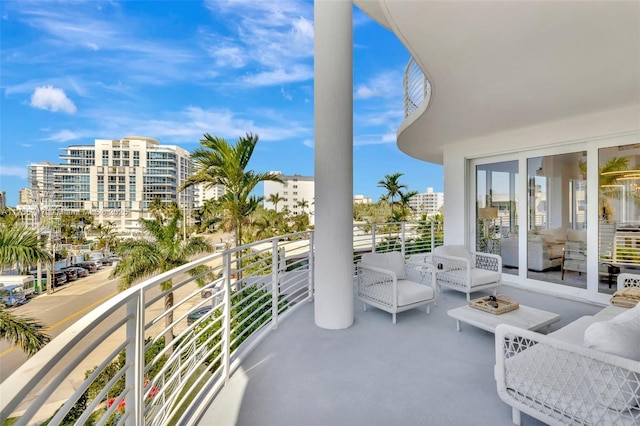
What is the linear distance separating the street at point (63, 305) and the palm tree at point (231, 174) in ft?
41.6

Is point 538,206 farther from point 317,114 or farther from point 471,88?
point 317,114

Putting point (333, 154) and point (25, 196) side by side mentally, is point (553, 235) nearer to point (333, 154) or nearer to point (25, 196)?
point (333, 154)

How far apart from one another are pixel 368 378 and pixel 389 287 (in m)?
1.42

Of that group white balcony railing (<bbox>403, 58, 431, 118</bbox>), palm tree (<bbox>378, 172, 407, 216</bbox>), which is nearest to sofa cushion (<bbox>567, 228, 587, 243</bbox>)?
white balcony railing (<bbox>403, 58, 431, 118</bbox>)

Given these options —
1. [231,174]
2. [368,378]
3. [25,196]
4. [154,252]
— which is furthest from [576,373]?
[25,196]

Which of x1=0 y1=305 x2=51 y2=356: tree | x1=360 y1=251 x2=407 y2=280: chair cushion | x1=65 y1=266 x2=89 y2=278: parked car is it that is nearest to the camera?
x1=360 y1=251 x2=407 y2=280: chair cushion

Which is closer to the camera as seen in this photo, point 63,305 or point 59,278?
point 63,305

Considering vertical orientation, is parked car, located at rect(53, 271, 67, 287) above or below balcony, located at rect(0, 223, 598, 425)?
below

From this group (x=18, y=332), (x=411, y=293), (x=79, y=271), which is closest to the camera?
(x=411, y=293)

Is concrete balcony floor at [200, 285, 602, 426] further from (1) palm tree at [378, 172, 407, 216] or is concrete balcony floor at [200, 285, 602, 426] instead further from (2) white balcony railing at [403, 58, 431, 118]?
(1) palm tree at [378, 172, 407, 216]

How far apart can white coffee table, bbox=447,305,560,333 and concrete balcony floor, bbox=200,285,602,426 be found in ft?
0.72

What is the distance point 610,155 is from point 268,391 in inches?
207

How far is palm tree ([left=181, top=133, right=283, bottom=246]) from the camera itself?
8.06m

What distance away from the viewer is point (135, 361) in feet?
4.74
